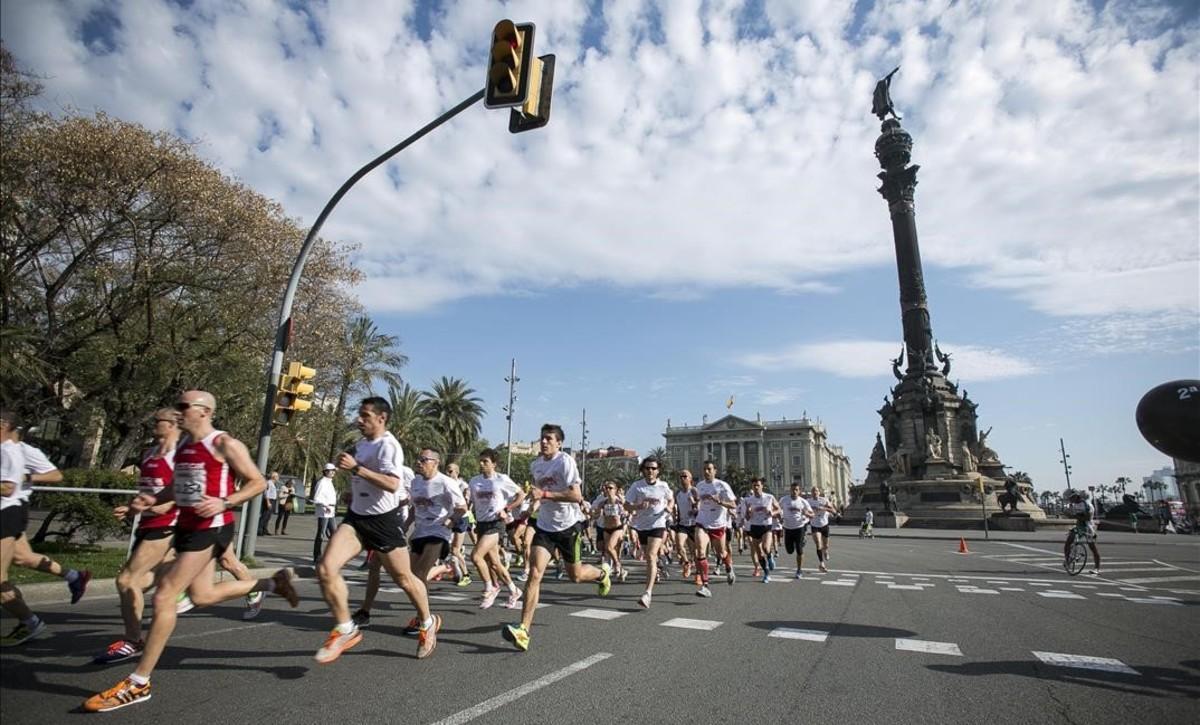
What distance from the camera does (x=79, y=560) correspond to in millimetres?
8875

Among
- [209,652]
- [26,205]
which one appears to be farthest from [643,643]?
[26,205]

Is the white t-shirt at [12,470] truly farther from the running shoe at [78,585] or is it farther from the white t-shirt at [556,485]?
the white t-shirt at [556,485]

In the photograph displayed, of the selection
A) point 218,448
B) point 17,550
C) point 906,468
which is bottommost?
point 17,550

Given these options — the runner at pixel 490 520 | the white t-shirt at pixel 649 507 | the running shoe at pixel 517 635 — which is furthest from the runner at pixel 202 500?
the white t-shirt at pixel 649 507

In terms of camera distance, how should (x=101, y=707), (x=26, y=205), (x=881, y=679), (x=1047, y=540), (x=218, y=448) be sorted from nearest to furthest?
(x=101, y=707)
(x=218, y=448)
(x=881, y=679)
(x=26, y=205)
(x=1047, y=540)

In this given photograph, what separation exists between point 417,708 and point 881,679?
3.35m

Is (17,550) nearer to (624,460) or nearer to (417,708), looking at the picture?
(417,708)

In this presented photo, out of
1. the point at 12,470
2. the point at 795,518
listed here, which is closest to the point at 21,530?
the point at 12,470

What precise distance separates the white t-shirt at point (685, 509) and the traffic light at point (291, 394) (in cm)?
686

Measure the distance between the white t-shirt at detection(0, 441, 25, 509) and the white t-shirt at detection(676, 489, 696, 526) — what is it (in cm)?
906

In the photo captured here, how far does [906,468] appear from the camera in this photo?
1698 inches

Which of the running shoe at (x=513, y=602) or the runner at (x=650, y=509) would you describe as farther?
the runner at (x=650, y=509)

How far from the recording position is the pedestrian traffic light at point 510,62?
22.4 feet

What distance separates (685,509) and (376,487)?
760 cm
